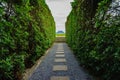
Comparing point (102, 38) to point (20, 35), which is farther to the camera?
point (20, 35)

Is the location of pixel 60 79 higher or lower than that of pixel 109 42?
lower

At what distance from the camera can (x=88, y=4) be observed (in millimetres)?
5910

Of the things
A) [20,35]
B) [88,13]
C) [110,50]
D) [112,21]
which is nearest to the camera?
[110,50]

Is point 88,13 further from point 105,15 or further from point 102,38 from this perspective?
point 102,38

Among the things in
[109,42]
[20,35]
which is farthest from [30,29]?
[109,42]

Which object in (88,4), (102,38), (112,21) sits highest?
(88,4)

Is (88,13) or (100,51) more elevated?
(88,13)

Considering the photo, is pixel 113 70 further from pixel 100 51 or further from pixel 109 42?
pixel 100 51

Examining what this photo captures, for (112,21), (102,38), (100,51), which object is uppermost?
(112,21)

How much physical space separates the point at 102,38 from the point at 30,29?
9.20 ft

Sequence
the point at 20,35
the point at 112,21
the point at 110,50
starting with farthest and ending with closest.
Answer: the point at 20,35 → the point at 112,21 → the point at 110,50

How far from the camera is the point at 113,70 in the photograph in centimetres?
311

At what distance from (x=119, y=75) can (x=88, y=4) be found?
3.23 meters

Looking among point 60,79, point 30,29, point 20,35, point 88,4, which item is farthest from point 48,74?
point 88,4
